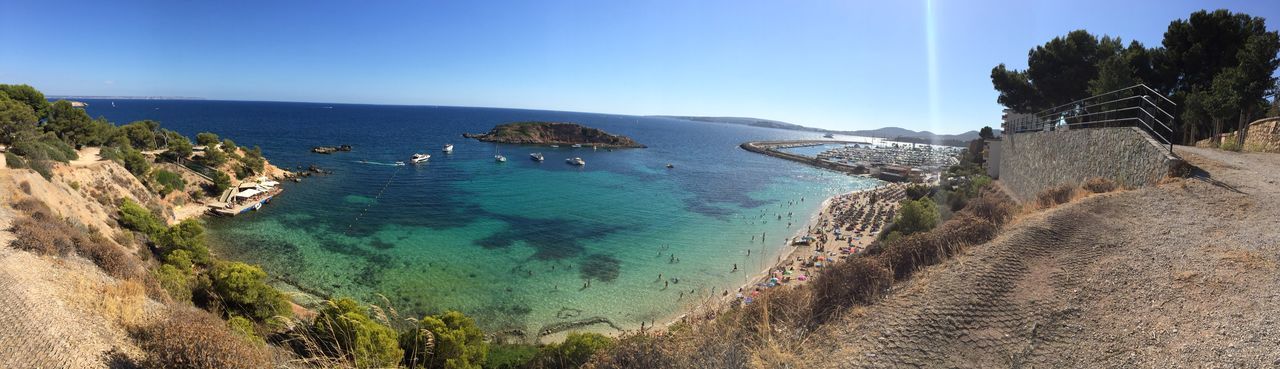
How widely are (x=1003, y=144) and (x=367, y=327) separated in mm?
28263

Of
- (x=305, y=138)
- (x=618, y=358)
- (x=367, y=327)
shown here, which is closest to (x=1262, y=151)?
(x=618, y=358)

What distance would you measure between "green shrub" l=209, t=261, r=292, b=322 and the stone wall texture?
23.9 metres

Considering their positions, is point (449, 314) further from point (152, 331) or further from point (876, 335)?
point (876, 335)

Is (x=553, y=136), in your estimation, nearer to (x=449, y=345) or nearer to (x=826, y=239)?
(x=826, y=239)

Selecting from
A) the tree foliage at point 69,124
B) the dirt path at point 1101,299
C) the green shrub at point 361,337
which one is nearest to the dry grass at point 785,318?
the dirt path at point 1101,299

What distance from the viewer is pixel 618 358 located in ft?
24.6

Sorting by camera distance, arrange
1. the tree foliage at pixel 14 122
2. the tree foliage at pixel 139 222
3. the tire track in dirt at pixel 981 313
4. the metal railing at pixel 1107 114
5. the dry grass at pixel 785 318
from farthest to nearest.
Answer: the tree foliage at pixel 14 122 < the tree foliage at pixel 139 222 < the metal railing at pixel 1107 114 < the dry grass at pixel 785 318 < the tire track in dirt at pixel 981 313

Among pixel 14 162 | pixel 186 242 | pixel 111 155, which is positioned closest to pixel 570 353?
pixel 186 242

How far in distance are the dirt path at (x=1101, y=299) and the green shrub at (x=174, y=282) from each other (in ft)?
62.4

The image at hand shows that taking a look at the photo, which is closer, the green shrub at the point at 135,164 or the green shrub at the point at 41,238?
the green shrub at the point at 41,238

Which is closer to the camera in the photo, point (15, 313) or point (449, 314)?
point (15, 313)

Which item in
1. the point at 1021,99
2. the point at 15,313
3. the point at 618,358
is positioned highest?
the point at 1021,99

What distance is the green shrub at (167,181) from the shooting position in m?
36.3

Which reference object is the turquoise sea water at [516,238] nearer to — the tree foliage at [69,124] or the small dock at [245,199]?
the small dock at [245,199]
